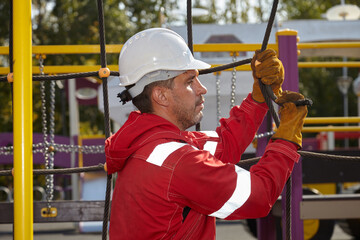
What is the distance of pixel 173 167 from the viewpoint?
6.60 feet

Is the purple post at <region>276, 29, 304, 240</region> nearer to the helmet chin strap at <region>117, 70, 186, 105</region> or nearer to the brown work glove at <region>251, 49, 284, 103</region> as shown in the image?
the brown work glove at <region>251, 49, 284, 103</region>

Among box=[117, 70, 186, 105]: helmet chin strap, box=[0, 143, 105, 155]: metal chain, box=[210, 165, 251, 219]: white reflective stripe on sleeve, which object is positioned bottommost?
box=[0, 143, 105, 155]: metal chain

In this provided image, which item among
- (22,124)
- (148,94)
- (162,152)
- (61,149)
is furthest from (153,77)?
(61,149)

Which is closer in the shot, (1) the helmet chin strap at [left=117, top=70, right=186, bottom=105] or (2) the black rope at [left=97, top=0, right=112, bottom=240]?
(1) the helmet chin strap at [left=117, top=70, right=186, bottom=105]

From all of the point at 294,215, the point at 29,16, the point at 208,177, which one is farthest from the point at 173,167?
the point at 294,215

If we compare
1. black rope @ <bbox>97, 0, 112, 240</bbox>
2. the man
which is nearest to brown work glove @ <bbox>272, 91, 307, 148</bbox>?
the man

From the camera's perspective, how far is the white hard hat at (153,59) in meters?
2.27

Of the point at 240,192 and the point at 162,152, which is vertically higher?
the point at 162,152

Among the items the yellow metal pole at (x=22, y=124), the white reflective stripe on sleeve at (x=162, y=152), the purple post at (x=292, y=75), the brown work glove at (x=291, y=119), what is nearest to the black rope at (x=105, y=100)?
the yellow metal pole at (x=22, y=124)

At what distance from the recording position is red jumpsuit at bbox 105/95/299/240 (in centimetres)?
198

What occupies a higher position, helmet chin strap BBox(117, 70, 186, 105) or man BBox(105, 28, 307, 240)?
helmet chin strap BBox(117, 70, 186, 105)

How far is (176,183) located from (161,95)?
423 millimetres

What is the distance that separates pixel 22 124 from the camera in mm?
2387

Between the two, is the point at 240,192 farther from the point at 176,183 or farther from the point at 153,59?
the point at 153,59
